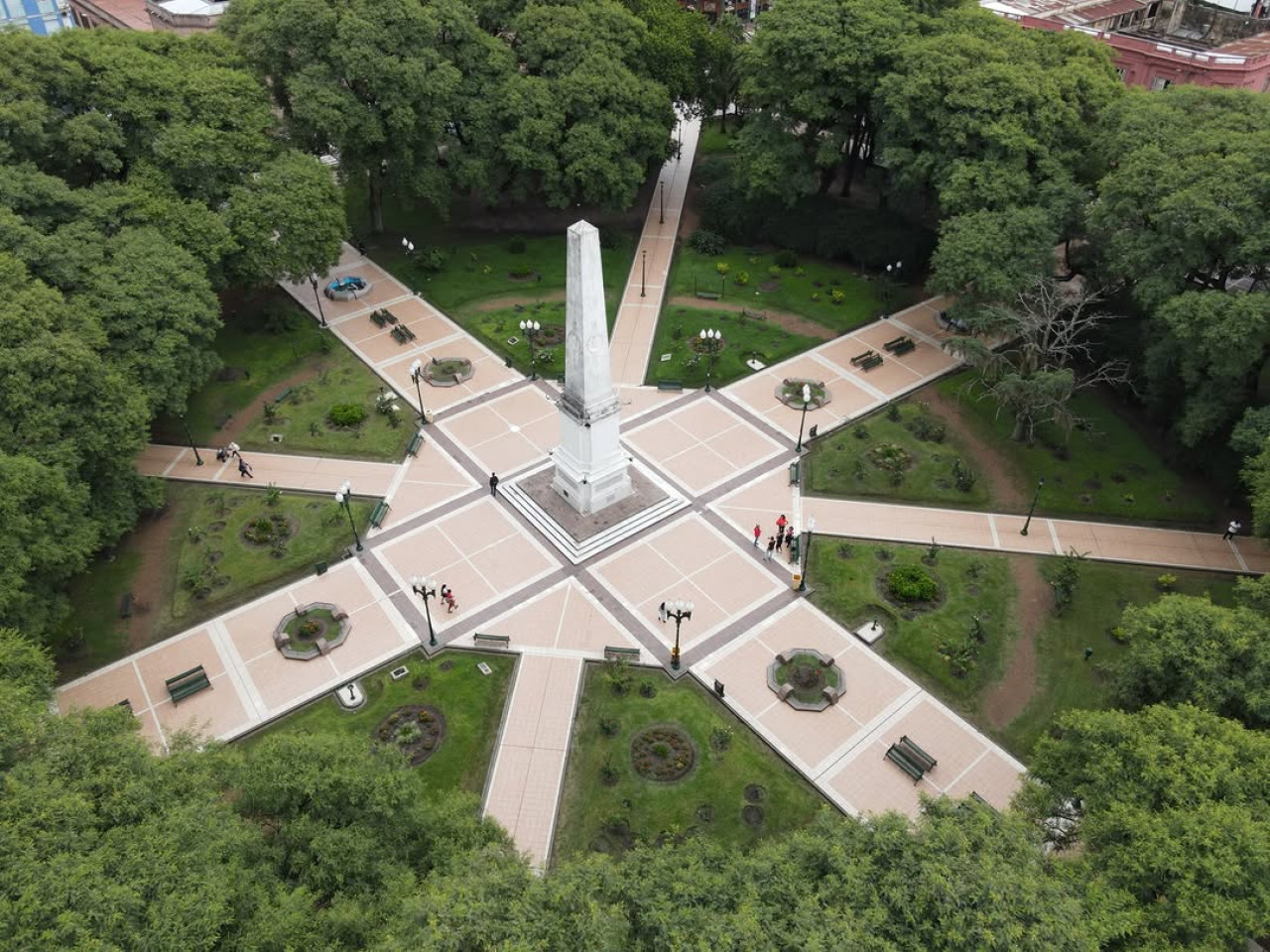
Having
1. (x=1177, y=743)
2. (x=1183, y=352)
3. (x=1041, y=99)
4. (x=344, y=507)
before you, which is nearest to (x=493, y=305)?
(x=344, y=507)

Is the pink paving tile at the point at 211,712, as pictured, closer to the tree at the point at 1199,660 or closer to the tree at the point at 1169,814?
the tree at the point at 1169,814

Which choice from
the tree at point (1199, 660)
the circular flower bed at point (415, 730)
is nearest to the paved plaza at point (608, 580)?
the circular flower bed at point (415, 730)

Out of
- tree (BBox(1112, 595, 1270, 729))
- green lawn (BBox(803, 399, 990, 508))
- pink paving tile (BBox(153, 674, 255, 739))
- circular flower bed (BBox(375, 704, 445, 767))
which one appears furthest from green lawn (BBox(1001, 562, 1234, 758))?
pink paving tile (BBox(153, 674, 255, 739))

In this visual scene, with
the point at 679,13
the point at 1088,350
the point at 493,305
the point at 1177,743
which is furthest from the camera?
the point at 679,13

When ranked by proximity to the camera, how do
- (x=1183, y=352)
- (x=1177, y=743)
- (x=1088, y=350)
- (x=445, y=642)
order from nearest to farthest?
(x=1177, y=743) → (x=445, y=642) → (x=1183, y=352) → (x=1088, y=350)

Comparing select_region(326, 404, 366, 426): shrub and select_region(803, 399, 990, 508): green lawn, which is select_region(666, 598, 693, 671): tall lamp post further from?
select_region(326, 404, 366, 426): shrub

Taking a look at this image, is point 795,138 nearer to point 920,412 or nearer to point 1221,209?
point 920,412

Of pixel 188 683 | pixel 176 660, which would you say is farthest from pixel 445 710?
A: pixel 176 660
